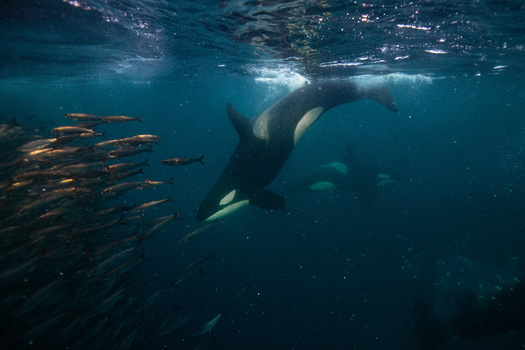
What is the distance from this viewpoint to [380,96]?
10.1 m

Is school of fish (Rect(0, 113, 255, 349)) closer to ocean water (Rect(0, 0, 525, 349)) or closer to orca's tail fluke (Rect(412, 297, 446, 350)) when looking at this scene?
ocean water (Rect(0, 0, 525, 349))

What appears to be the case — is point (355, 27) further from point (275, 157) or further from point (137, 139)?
point (137, 139)

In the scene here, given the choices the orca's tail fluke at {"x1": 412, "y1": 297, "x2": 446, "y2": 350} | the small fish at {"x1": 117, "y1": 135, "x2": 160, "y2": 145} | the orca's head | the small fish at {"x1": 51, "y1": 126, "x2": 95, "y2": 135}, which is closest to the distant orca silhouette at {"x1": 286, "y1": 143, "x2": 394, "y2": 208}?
the orca's tail fluke at {"x1": 412, "y1": 297, "x2": 446, "y2": 350}

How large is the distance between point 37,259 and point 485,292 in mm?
14067

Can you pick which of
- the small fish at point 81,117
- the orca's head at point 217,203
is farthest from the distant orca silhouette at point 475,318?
the small fish at point 81,117

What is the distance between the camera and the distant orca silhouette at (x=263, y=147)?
8625 mm

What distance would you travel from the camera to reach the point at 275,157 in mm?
8945

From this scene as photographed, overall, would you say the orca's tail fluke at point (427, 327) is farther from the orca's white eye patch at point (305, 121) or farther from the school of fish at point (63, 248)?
the school of fish at point (63, 248)

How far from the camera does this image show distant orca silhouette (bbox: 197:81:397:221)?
8.62m

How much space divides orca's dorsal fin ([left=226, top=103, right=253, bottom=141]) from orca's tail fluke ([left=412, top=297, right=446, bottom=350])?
971 cm

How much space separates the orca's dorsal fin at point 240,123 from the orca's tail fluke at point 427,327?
9713 mm

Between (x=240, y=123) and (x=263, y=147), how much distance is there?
1.09m

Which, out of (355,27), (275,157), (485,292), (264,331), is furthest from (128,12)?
(485,292)

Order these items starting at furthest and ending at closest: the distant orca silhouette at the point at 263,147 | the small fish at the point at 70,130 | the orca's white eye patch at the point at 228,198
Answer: the orca's white eye patch at the point at 228,198
the distant orca silhouette at the point at 263,147
the small fish at the point at 70,130
